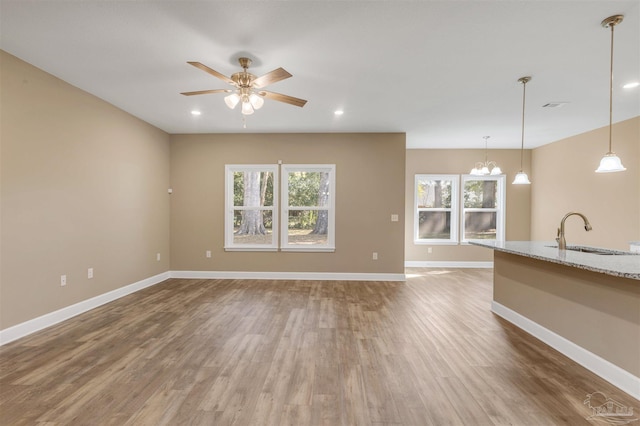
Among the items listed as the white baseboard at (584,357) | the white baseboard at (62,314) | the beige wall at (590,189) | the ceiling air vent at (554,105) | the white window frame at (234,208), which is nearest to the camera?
the white baseboard at (584,357)

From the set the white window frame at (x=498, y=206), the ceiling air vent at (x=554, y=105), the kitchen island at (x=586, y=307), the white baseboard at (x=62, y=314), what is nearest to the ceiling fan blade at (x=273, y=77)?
the kitchen island at (x=586, y=307)

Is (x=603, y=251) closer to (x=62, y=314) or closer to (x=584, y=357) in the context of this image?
(x=584, y=357)

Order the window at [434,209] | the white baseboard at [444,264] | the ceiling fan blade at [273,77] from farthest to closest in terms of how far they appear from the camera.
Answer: the window at [434,209]
the white baseboard at [444,264]
the ceiling fan blade at [273,77]

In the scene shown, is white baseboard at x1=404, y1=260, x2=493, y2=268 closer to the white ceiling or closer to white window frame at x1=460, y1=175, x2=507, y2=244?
white window frame at x1=460, y1=175, x2=507, y2=244

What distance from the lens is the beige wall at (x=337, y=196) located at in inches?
207

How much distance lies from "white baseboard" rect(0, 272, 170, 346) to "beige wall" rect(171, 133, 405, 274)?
3.86ft

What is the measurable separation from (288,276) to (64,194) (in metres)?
3.45

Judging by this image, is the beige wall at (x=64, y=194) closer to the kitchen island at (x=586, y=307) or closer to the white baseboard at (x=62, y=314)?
the white baseboard at (x=62, y=314)

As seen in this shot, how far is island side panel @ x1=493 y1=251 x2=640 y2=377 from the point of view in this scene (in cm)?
199

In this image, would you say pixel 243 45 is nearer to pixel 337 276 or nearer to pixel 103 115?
pixel 103 115

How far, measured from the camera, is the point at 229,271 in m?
5.33

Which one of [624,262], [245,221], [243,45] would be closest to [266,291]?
[245,221]

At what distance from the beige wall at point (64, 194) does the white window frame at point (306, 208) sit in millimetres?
2308

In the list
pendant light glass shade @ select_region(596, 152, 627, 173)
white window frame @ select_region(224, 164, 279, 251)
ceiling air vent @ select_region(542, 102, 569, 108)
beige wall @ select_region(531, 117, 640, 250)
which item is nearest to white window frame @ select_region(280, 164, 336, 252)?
white window frame @ select_region(224, 164, 279, 251)
